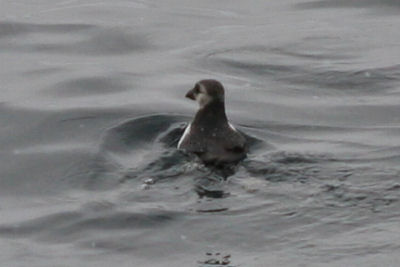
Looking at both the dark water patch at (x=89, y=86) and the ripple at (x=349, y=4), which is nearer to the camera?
the dark water patch at (x=89, y=86)

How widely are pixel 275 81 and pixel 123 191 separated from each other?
6.31m

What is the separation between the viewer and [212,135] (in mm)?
14688

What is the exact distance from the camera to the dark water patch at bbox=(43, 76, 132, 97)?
60.4ft

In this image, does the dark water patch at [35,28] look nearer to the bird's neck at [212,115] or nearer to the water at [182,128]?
the water at [182,128]

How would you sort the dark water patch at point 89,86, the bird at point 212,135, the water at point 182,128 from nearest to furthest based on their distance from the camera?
the water at point 182,128 < the bird at point 212,135 < the dark water patch at point 89,86

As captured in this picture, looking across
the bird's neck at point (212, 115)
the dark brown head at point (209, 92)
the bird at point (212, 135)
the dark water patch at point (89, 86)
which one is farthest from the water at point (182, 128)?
the dark brown head at point (209, 92)

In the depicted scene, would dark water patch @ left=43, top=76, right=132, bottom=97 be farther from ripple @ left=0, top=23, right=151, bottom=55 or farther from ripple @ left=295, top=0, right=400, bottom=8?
ripple @ left=295, top=0, right=400, bottom=8

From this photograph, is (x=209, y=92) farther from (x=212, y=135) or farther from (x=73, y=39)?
(x=73, y=39)

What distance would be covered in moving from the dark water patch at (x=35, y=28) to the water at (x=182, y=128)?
7 cm

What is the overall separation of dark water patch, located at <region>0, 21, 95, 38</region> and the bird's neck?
8869mm

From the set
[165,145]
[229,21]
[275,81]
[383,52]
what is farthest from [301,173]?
[229,21]

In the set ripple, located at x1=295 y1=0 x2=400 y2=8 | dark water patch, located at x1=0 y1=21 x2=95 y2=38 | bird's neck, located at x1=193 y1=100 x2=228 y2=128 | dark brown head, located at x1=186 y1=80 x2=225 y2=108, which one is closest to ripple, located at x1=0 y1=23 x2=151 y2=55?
dark water patch, located at x1=0 y1=21 x2=95 y2=38

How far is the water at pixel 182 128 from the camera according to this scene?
1214 centimetres

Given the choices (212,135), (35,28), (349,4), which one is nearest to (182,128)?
(212,135)
